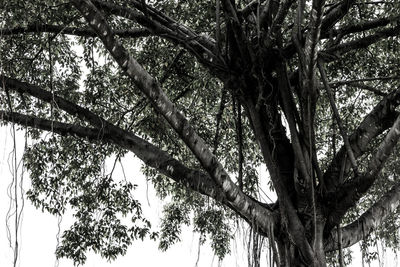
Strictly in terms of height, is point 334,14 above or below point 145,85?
above

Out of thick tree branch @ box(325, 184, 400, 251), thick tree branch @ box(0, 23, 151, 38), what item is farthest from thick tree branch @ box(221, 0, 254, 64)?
thick tree branch @ box(325, 184, 400, 251)

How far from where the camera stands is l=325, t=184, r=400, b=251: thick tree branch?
3331 mm

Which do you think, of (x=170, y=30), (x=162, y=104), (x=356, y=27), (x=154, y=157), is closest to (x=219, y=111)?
(x=170, y=30)

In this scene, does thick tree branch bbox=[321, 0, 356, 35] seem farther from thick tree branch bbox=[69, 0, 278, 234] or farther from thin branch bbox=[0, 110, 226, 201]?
A: thin branch bbox=[0, 110, 226, 201]

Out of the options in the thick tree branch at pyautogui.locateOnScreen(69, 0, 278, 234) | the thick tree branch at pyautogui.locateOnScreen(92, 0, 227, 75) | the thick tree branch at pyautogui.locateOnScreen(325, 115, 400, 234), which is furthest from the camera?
the thick tree branch at pyautogui.locateOnScreen(92, 0, 227, 75)

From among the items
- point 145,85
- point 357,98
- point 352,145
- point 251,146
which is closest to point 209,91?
point 251,146

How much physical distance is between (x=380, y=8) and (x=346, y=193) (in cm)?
224

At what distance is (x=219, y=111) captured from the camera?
426cm

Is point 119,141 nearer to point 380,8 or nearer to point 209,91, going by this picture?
point 209,91

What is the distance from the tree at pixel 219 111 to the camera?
9.98 feet

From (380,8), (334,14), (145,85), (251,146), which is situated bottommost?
(145,85)

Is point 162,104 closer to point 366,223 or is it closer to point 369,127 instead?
point 369,127

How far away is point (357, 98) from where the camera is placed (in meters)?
5.47

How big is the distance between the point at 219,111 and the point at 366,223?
5.26ft
